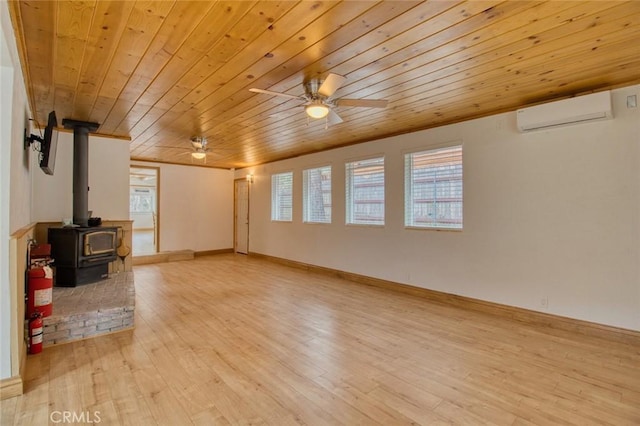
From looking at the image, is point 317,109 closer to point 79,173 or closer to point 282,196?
point 79,173

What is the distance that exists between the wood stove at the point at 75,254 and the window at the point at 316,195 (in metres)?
3.79

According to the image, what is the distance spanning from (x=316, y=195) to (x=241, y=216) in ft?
10.2

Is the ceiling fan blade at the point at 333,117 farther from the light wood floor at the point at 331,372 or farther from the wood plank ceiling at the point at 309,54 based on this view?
the light wood floor at the point at 331,372

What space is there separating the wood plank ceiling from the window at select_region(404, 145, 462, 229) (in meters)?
0.68

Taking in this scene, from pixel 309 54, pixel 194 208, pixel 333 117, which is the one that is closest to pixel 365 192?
pixel 333 117

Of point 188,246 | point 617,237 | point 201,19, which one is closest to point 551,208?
point 617,237

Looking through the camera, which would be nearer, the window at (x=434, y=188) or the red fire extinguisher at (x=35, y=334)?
the red fire extinguisher at (x=35, y=334)

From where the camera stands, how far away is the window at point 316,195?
643cm

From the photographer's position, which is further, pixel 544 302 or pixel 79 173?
pixel 79 173

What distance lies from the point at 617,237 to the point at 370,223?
3166 millimetres

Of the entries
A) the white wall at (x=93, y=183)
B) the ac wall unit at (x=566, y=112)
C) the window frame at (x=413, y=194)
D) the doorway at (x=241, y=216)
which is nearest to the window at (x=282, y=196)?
the doorway at (x=241, y=216)

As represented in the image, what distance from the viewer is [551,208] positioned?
354 centimetres

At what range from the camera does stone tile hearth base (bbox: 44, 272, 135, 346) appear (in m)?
3.02

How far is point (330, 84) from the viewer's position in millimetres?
2629
